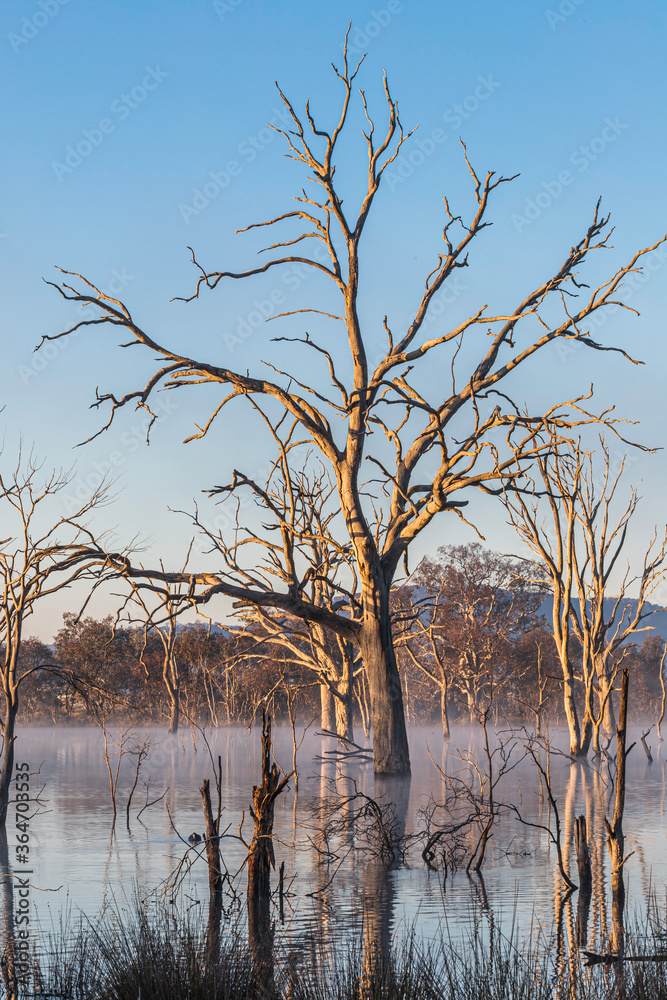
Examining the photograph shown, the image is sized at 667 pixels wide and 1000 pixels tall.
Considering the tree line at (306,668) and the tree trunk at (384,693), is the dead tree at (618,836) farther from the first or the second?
the tree line at (306,668)

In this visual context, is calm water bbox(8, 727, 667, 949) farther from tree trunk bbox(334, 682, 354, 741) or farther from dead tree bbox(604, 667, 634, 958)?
tree trunk bbox(334, 682, 354, 741)

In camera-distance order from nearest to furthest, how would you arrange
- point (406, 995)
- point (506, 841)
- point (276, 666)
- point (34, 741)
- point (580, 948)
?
point (406, 995) < point (580, 948) < point (506, 841) < point (34, 741) < point (276, 666)

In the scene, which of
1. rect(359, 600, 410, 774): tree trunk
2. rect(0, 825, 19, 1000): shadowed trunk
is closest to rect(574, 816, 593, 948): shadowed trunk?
rect(0, 825, 19, 1000): shadowed trunk

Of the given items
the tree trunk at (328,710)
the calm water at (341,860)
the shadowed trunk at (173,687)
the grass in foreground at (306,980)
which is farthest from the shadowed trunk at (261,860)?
the shadowed trunk at (173,687)

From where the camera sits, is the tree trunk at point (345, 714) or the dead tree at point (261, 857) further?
the tree trunk at point (345, 714)

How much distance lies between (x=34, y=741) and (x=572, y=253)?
122 feet

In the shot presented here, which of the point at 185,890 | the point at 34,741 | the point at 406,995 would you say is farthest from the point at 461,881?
the point at 34,741

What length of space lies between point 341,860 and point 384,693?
9445mm

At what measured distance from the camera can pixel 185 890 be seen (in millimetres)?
11375

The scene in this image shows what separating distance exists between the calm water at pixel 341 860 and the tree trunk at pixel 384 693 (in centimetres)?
89

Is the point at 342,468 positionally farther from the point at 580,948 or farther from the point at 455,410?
the point at 580,948

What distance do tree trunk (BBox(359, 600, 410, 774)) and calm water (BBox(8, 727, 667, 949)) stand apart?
2.93 feet

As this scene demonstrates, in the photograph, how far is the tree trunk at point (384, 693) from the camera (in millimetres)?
22438

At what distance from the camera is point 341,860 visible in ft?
42.6
